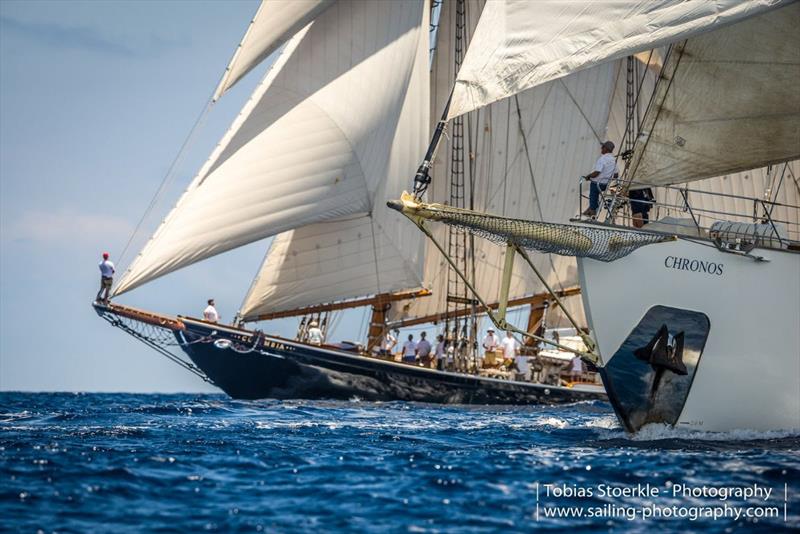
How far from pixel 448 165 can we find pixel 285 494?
27465 mm

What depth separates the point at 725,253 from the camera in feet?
63.7

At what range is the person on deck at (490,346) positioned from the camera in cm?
3856

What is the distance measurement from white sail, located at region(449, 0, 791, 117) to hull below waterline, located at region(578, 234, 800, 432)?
3223mm

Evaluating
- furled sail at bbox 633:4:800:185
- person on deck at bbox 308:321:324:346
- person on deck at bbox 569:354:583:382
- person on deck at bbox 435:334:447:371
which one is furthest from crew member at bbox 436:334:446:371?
furled sail at bbox 633:4:800:185

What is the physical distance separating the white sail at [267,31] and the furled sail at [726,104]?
1477cm

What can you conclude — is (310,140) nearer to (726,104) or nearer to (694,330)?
(726,104)

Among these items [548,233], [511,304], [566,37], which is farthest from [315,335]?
[566,37]

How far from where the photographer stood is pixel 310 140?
33594 mm

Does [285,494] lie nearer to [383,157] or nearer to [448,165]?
[383,157]

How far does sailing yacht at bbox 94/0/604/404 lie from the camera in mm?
32469

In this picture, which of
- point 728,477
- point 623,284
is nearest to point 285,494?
point 728,477

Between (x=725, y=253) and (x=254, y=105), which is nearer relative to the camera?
(x=725, y=253)

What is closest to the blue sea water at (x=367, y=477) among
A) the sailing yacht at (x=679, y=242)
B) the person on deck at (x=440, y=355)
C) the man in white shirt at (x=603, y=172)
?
the sailing yacht at (x=679, y=242)

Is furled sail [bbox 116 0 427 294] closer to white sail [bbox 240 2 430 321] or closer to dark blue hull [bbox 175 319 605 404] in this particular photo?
white sail [bbox 240 2 430 321]
